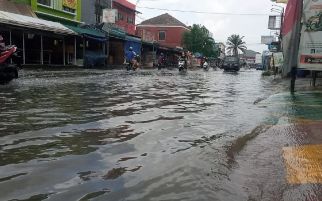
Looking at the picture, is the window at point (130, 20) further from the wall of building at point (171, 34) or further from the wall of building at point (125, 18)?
the wall of building at point (171, 34)

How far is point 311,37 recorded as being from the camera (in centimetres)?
1064

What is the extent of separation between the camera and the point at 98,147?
191 inches

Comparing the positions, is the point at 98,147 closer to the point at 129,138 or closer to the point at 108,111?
the point at 129,138

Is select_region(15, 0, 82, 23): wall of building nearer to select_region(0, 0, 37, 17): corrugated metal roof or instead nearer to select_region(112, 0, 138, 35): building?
select_region(0, 0, 37, 17): corrugated metal roof

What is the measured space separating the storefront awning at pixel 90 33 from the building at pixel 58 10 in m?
1.49

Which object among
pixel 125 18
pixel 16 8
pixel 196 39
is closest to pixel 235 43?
pixel 196 39

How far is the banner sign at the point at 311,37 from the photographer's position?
10.4m

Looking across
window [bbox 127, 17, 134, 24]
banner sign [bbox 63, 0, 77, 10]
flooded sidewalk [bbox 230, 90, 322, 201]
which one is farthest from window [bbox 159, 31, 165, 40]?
flooded sidewalk [bbox 230, 90, 322, 201]

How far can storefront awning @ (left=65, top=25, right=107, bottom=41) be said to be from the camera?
91.2 ft

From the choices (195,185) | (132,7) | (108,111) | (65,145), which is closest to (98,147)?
(65,145)

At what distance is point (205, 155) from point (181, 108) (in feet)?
13.3

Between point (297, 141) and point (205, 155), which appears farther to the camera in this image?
point (297, 141)

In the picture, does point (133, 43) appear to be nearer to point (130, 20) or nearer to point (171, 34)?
point (130, 20)

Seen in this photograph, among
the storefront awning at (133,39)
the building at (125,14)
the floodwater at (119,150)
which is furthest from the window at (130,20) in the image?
the floodwater at (119,150)
